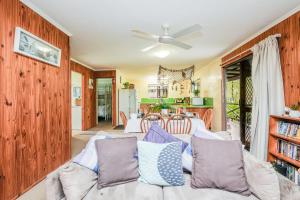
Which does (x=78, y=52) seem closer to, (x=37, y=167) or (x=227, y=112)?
(x=37, y=167)

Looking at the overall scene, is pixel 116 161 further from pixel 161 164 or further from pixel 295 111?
pixel 295 111

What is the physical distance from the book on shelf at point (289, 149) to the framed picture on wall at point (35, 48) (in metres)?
3.42

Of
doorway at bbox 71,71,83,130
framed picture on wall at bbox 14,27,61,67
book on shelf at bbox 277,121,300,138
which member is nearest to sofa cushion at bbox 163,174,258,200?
book on shelf at bbox 277,121,300,138

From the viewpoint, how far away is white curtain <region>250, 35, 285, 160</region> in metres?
2.58

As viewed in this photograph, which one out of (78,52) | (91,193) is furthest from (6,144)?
(78,52)

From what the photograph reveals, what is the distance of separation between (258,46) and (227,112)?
2.53m

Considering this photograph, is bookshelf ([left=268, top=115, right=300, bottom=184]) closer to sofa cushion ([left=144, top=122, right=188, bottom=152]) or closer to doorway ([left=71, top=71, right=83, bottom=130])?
sofa cushion ([left=144, top=122, right=188, bottom=152])

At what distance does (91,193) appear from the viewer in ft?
4.41

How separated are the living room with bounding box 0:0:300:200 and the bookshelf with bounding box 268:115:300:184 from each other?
0.01 m

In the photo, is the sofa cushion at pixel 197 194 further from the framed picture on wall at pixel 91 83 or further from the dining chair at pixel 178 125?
the framed picture on wall at pixel 91 83

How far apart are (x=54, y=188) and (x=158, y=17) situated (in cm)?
236

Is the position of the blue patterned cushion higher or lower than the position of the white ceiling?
lower

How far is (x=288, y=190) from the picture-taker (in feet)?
3.98

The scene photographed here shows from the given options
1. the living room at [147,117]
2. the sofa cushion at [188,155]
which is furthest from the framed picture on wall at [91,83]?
the sofa cushion at [188,155]
